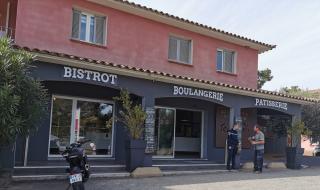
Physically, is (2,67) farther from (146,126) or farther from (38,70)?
(146,126)

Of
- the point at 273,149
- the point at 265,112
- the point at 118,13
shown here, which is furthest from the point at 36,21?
the point at 273,149

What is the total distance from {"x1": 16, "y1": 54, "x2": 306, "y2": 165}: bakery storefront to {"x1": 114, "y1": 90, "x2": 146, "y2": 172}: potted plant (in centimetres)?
37

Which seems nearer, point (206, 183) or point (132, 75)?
point (206, 183)

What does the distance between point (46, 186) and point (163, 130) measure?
8079mm

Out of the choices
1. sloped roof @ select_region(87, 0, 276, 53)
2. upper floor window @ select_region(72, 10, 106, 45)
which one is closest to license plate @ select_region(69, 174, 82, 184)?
upper floor window @ select_region(72, 10, 106, 45)

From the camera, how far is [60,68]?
12.2 m

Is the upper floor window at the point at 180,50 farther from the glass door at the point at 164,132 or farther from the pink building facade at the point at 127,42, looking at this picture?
the glass door at the point at 164,132

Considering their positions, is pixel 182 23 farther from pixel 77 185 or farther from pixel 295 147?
pixel 77 185

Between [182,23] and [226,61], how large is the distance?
12.2 feet

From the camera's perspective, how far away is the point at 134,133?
14031mm

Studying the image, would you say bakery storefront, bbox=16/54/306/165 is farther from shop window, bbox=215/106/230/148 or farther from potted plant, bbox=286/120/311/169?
potted plant, bbox=286/120/311/169

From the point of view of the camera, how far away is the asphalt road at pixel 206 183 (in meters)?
11.4

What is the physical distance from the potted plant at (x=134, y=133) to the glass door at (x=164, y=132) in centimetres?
405

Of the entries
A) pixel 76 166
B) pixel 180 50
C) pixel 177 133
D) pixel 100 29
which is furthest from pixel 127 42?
pixel 76 166
